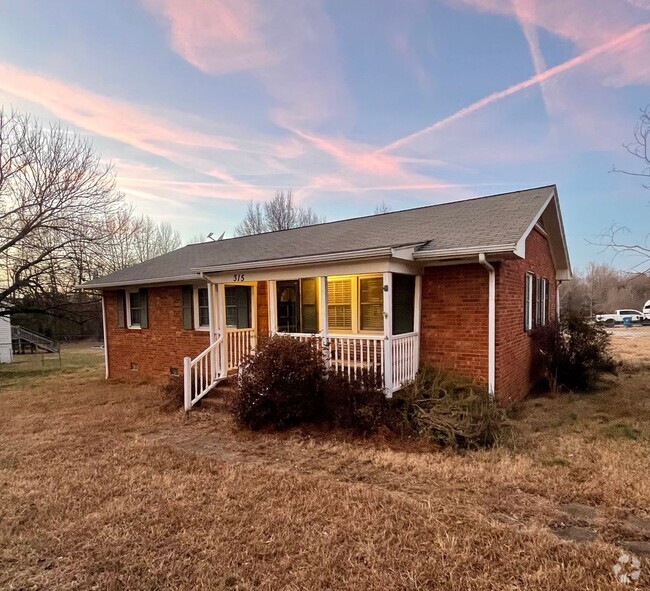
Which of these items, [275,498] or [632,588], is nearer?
[632,588]

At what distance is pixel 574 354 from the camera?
9344 mm

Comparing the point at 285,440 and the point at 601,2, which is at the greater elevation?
the point at 601,2

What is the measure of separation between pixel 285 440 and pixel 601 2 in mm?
10231

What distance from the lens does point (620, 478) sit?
4293 mm

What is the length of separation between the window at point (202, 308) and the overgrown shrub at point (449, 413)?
19.2 feet

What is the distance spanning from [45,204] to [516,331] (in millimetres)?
16361

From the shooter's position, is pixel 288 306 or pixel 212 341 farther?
pixel 288 306

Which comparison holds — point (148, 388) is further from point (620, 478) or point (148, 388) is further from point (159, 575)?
point (620, 478)

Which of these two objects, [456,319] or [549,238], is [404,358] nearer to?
[456,319]

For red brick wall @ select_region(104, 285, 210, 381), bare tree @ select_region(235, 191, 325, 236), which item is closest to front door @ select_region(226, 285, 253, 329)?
red brick wall @ select_region(104, 285, 210, 381)

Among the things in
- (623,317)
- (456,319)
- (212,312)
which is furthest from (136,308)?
(623,317)

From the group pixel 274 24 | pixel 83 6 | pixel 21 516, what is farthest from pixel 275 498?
pixel 83 6

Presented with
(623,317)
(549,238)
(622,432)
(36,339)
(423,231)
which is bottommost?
(623,317)

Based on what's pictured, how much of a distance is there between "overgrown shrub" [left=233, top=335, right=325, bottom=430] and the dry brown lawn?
0.41 meters
